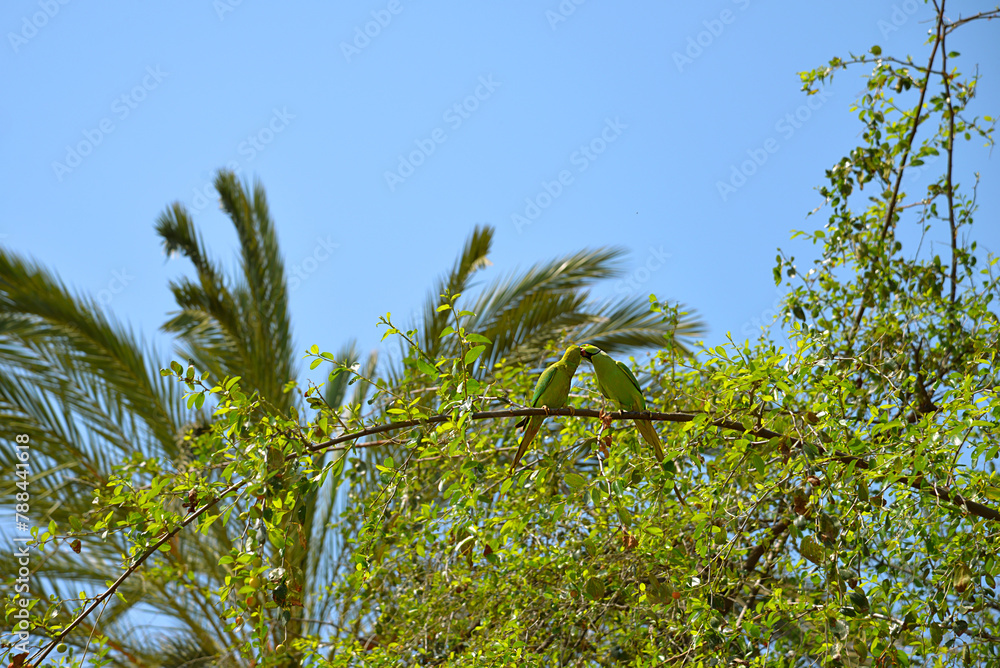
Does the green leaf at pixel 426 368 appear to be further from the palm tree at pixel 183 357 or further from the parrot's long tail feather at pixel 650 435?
the palm tree at pixel 183 357

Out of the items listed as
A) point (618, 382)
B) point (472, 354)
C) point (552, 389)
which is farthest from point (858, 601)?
point (472, 354)

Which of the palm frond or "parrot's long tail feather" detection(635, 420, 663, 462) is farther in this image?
the palm frond

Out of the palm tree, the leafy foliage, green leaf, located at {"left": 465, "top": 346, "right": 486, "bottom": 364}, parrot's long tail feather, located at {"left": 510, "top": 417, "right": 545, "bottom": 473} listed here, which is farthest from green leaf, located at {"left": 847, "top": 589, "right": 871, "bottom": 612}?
the palm tree

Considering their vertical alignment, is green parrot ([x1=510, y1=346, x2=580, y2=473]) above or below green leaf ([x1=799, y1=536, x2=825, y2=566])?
above

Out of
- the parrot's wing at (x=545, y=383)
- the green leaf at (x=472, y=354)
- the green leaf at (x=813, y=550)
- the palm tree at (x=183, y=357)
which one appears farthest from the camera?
the palm tree at (x=183, y=357)

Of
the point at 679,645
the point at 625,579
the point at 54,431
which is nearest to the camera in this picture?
the point at 679,645

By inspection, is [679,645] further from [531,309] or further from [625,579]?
[531,309]

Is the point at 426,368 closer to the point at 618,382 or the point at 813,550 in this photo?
the point at 618,382

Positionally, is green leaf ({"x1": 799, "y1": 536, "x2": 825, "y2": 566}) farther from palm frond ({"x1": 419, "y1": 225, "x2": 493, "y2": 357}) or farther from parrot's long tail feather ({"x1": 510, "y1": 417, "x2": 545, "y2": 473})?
palm frond ({"x1": 419, "y1": 225, "x2": 493, "y2": 357})

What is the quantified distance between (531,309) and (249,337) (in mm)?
2527

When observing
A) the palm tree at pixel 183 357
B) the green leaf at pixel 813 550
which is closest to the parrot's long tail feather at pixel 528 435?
the green leaf at pixel 813 550

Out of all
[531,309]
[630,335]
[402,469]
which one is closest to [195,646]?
[531,309]

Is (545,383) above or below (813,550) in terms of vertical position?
above

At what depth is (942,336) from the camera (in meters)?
3.55
